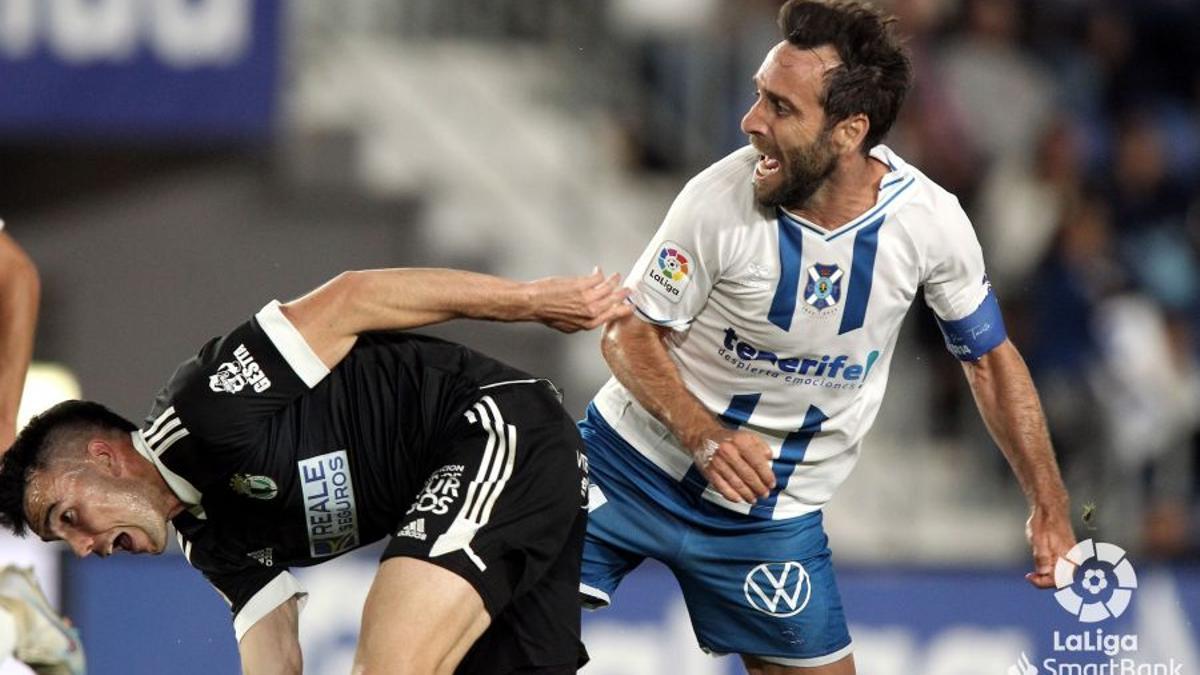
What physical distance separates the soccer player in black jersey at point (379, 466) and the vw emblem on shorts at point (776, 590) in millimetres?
651

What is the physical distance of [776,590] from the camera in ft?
16.1

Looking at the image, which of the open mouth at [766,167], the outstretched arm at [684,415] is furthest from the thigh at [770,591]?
the open mouth at [766,167]

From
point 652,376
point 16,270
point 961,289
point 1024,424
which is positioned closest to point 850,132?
point 961,289

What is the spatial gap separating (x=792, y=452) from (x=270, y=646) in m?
1.35

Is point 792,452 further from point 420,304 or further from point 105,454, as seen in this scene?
point 105,454

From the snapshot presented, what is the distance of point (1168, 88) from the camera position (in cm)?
1039

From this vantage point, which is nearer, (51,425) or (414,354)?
(51,425)

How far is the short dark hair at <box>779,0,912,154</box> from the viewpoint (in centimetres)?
448

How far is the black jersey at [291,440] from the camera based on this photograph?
161 inches

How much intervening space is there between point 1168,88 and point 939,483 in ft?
10.5

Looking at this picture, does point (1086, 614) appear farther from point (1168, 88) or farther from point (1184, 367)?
point (1168, 88)

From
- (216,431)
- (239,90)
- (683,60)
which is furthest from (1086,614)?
(239,90)

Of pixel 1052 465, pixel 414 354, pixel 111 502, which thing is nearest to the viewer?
pixel 111 502

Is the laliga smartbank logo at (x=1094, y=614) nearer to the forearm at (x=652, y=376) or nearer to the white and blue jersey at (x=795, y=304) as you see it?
the white and blue jersey at (x=795, y=304)
